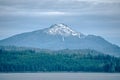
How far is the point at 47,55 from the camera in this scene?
6599 inches

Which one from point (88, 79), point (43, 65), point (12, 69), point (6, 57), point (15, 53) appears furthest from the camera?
point (15, 53)

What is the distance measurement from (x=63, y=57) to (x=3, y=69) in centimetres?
3151

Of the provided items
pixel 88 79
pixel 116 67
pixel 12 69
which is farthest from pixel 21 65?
pixel 88 79

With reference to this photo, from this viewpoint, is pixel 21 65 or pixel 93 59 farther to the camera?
pixel 93 59

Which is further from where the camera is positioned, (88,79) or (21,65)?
(21,65)

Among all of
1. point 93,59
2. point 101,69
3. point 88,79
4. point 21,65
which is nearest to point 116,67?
point 101,69

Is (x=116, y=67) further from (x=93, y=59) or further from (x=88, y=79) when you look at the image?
(x=88, y=79)

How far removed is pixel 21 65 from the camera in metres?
141

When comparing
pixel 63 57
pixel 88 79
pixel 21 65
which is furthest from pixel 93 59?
pixel 88 79

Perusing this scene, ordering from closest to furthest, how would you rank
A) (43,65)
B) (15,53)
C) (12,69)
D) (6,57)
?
(12,69), (43,65), (6,57), (15,53)

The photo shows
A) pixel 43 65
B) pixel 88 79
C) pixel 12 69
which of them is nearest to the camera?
pixel 88 79

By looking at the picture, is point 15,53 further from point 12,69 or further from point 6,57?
point 12,69

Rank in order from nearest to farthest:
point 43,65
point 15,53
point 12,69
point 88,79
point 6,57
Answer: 1. point 88,79
2. point 12,69
3. point 43,65
4. point 6,57
5. point 15,53

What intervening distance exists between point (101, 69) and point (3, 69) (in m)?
30.4
